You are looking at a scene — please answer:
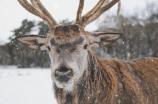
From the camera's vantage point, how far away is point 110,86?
3570mm

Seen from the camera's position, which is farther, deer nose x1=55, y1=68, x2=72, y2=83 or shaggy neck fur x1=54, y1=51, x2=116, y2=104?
shaggy neck fur x1=54, y1=51, x2=116, y2=104

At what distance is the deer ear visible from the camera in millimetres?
3895

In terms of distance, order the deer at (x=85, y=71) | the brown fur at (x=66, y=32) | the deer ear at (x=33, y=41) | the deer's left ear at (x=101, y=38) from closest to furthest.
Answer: the deer at (x=85, y=71) → the brown fur at (x=66, y=32) → the deer's left ear at (x=101, y=38) → the deer ear at (x=33, y=41)

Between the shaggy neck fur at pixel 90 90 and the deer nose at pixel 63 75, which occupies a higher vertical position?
the deer nose at pixel 63 75

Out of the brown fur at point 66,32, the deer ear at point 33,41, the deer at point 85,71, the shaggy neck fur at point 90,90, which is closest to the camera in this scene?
the deer at point 85,71

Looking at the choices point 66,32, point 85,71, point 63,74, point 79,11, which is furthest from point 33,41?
point 63,74

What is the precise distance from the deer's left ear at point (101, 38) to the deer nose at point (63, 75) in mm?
955

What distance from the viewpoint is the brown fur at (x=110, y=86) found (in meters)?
3.47

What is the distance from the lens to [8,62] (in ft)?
136

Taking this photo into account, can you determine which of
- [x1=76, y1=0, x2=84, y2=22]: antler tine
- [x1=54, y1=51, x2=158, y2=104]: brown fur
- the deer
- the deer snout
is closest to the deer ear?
the deer

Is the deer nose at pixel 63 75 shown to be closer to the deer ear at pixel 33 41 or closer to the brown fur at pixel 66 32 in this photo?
the brown fur at pixel 66 32

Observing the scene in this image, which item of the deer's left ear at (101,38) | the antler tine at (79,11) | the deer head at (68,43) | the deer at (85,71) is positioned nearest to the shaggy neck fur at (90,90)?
the deer at (85,71)

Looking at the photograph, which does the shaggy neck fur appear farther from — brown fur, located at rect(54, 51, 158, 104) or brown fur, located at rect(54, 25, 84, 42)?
brown fur, located at rect(54, 25, 84, 42)

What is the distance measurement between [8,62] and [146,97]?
133 feet
